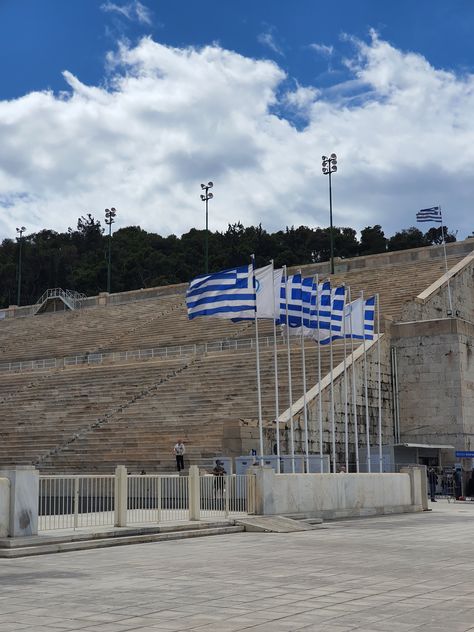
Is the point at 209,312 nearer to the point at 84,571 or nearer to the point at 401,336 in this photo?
the point at 84,571

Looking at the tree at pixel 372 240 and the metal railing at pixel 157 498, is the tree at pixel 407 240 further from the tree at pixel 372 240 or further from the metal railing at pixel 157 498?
the metal railing at pixel 157 498

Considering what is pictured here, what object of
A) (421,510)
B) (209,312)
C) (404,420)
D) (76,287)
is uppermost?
(76,287)

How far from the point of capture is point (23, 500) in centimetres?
1435

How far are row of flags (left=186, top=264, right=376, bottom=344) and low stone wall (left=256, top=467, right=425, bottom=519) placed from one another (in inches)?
170

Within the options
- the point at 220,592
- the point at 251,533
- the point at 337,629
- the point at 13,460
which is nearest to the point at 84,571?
the point at 220,592

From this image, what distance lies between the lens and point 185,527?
1705cm

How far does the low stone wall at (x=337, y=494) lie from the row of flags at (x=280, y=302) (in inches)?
170

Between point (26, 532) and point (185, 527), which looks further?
point (185, 527)

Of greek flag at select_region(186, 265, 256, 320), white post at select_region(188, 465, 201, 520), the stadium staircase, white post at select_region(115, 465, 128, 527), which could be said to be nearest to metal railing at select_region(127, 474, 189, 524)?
white post at select_region(188, 465, 201, 520)

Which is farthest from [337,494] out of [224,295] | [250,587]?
[250,587]

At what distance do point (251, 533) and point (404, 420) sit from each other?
18.6 metres

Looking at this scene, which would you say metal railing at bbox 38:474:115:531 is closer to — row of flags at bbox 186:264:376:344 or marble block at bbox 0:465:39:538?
marble block at bbox 0:465:39:538

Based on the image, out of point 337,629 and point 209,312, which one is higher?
point 209,312

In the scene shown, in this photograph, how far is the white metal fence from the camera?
51.0ft
